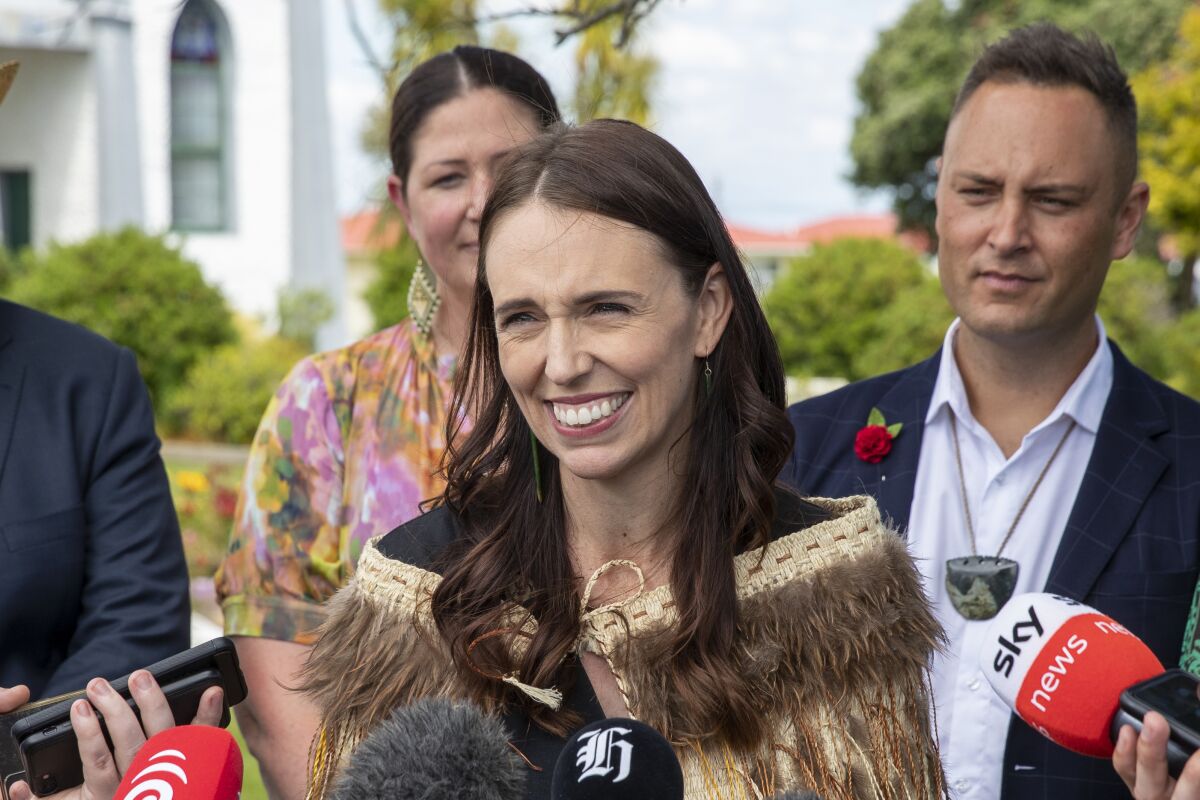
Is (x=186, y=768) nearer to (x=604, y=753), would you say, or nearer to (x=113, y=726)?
(x=113, y=726)

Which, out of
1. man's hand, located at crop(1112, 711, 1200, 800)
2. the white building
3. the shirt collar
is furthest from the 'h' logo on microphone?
the white building

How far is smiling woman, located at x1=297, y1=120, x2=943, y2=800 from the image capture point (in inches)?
93.9

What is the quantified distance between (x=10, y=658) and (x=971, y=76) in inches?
105

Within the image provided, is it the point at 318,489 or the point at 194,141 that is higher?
the point at 194,141

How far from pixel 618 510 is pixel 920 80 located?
76.0 feet

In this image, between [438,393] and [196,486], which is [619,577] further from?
[196,486]

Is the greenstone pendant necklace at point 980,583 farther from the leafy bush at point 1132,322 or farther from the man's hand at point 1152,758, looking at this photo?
the leafy bush at point 1132,322

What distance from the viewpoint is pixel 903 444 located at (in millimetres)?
3594

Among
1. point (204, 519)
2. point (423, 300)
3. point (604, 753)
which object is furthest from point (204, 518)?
point (604, 753)

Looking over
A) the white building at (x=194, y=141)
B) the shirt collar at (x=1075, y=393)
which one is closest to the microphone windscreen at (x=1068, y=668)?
the shirt collar at (x=1075, y=393)

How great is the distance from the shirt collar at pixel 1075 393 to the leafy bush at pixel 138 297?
12776mm

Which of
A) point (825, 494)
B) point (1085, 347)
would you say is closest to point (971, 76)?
point (1085, 347)

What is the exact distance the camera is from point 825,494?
11.6 feet

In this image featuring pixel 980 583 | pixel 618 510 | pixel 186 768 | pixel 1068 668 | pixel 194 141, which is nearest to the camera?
pixel 186 768
